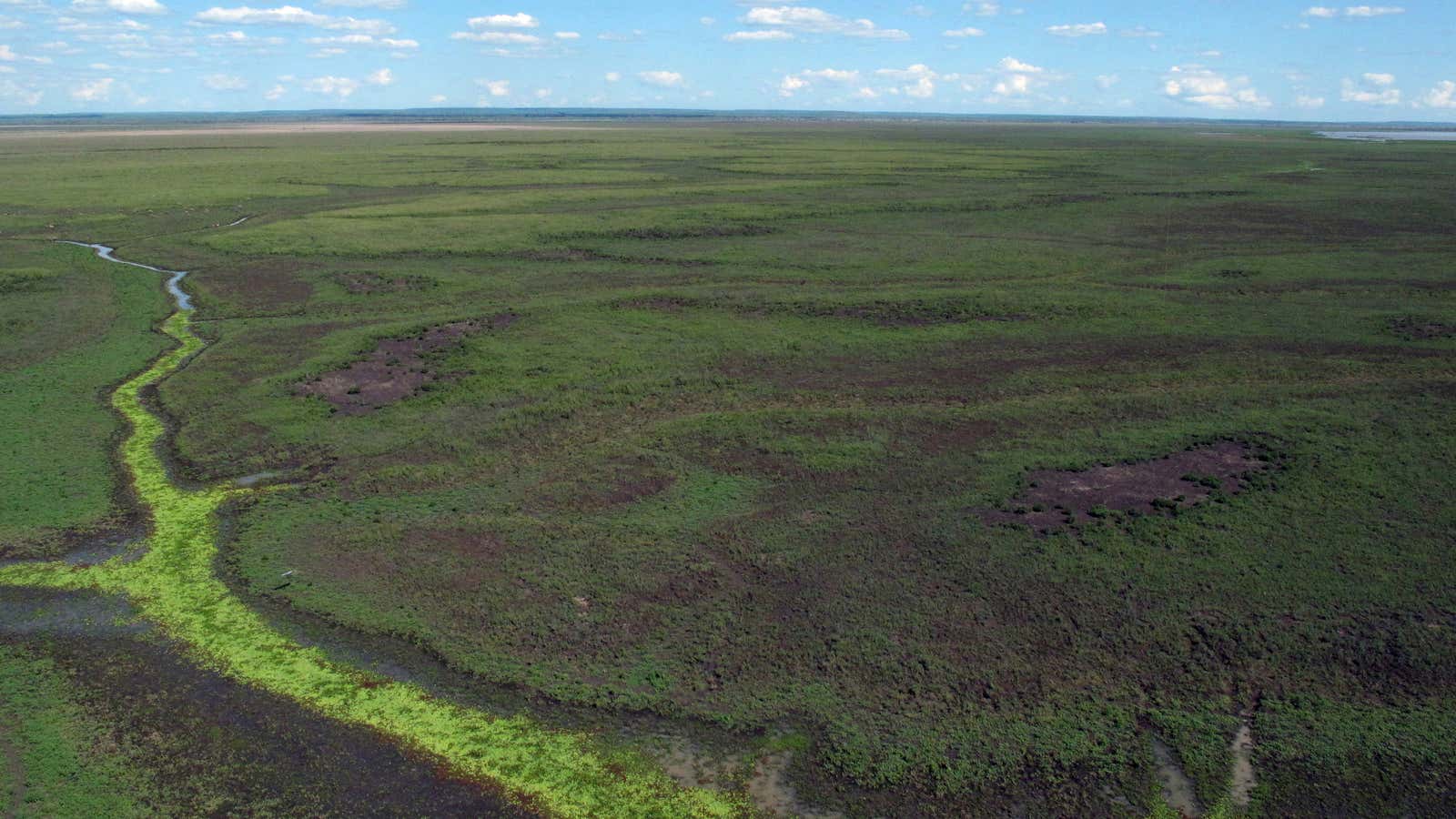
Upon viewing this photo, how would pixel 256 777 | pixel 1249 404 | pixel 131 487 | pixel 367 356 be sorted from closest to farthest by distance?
pixel 256 777 → pixel 131 487 → pixel 1249 404 → pixel 367 356

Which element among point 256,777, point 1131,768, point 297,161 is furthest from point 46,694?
point 297,161

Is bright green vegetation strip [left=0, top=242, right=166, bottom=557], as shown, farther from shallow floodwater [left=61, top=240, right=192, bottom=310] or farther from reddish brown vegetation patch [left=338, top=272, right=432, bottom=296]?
reddish brown vegetation patch [left=338, top=272, right=432, bottom=296]

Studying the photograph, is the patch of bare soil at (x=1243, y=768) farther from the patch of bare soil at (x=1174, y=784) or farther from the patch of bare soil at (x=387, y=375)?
the patch of bare soil at (x=387, y=375)

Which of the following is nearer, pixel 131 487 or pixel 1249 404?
pixel 131 487

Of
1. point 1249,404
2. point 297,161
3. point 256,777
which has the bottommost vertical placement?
point 256,777

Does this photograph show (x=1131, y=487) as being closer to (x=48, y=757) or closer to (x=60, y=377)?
(x=48, y=757)

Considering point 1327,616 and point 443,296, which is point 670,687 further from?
point 443,296

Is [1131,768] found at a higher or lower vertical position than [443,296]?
lower
